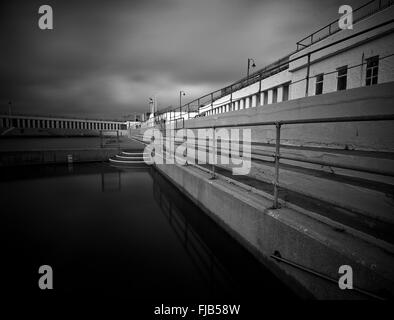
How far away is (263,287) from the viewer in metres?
2.84

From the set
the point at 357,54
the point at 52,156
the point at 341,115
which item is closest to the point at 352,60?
the point at 357,54

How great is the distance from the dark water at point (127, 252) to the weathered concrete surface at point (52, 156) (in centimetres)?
915

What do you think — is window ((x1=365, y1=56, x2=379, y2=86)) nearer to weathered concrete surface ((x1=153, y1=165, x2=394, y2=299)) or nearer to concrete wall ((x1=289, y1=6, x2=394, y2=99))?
concrete wall ((x1=289, y1=6, x2=394, y2=99))

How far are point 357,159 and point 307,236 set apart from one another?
2.10m

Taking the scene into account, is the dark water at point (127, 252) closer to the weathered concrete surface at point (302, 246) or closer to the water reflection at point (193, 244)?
the water reflection at point (193, 244)

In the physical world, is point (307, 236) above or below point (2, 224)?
above

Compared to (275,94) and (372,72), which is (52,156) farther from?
(372,72)

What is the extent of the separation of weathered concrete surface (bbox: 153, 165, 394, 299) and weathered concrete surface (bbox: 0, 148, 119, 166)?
49.7 ft

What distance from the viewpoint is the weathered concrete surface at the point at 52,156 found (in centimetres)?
1386

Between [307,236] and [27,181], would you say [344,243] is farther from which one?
[27,181]

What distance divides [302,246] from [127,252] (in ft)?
10.2
